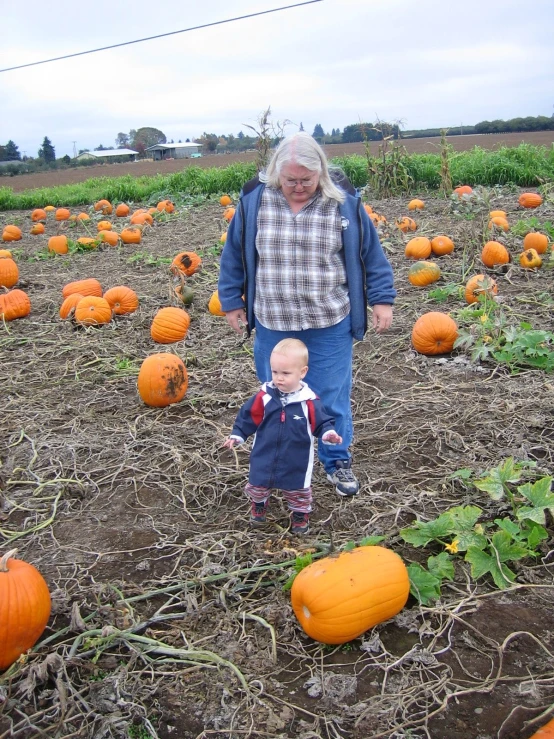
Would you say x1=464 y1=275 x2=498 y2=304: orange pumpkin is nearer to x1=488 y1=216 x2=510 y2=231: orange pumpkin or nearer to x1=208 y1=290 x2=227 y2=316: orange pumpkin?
x1=488 y1=216 x2=510 y2=231: orange pumpkin

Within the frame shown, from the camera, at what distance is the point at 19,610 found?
7.94 feet

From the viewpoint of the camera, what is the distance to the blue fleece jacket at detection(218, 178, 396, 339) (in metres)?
3.20

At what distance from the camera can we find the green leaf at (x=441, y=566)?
2.73 m

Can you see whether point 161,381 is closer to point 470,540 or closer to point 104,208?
point 470,540

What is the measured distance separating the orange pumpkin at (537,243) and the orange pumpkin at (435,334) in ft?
9.99

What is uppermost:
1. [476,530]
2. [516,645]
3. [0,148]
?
[0,148]

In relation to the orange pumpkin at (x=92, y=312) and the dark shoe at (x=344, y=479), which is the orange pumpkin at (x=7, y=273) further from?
the dark shoe at (x=344, y=479)

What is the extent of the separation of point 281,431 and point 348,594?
837 mm

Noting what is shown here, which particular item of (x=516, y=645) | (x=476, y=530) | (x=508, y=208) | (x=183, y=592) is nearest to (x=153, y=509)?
(x=183, y=592)

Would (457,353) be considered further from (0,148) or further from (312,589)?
(0,148)

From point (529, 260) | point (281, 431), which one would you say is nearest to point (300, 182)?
point (281, 431)

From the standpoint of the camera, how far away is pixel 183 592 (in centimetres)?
284

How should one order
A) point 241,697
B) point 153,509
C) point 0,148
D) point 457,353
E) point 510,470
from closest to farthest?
1. point 241,697
2. point 510,470
3. point 153,509
4. point 457,353
5. point 0,148

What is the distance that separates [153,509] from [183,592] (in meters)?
0.80
